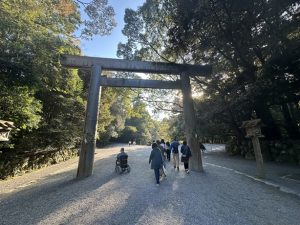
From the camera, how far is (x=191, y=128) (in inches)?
419

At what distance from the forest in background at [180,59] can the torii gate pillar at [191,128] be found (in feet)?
8.13

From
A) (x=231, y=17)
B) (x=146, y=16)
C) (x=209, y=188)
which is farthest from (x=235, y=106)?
(x=146, y=16)

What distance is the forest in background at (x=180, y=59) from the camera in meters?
6.58

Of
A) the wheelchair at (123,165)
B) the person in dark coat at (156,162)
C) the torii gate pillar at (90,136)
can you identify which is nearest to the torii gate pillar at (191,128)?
the person in dark coat at (156,162)

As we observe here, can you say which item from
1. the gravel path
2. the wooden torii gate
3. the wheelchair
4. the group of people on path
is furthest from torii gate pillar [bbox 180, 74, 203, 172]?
the wheelchair

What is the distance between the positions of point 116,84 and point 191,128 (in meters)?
4.39

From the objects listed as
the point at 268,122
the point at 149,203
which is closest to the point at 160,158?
the point at 149,203

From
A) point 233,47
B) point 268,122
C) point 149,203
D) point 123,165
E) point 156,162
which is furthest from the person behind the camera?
point 268,122

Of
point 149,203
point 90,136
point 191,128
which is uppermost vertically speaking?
point 191,128

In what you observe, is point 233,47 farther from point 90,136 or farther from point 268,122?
point 90,136

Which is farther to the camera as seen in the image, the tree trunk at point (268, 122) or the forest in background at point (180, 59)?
the tree trunk at point (268, 122)

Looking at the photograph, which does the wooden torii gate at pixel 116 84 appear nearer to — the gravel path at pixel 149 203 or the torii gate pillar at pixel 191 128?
the torii gate pillar at pixel 191 128

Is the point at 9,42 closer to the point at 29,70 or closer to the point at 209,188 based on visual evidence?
the point at 29,70

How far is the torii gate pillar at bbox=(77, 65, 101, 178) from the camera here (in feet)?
29.9
